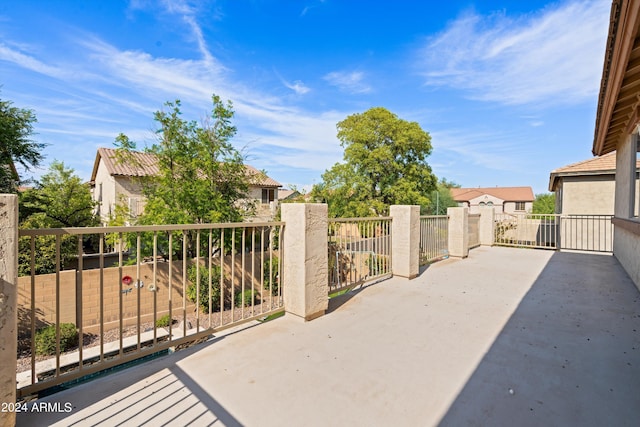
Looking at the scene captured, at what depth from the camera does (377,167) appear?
63.4ft

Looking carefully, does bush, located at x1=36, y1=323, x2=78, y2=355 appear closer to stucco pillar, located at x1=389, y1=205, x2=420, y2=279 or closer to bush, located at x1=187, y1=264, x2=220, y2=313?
bush, located at x1=187, y1=264, x2=220, y2=313

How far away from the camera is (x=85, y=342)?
8148mm

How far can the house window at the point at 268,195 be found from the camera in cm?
2339

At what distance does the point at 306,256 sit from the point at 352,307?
1.16 m

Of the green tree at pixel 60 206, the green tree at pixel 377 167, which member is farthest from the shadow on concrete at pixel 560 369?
the green tree at pixel 377 167

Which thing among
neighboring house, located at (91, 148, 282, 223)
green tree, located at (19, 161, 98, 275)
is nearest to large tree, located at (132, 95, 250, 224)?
neighboring house, located at (91, 148, 282, 223)

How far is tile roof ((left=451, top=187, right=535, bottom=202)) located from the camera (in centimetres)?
4825

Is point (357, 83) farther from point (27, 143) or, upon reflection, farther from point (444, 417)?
point (444, 417)

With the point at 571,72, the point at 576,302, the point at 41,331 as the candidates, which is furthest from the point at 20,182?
the point at 571,72

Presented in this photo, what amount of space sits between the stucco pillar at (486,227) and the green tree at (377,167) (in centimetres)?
810

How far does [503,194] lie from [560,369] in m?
55.5

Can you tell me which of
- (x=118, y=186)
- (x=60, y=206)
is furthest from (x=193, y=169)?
(x=118, y=186)

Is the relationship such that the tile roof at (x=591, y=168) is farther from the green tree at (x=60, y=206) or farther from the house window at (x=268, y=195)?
the green tree at (x=60, y=206)

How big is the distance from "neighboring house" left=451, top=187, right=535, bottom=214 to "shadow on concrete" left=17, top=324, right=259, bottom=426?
50473 mm
